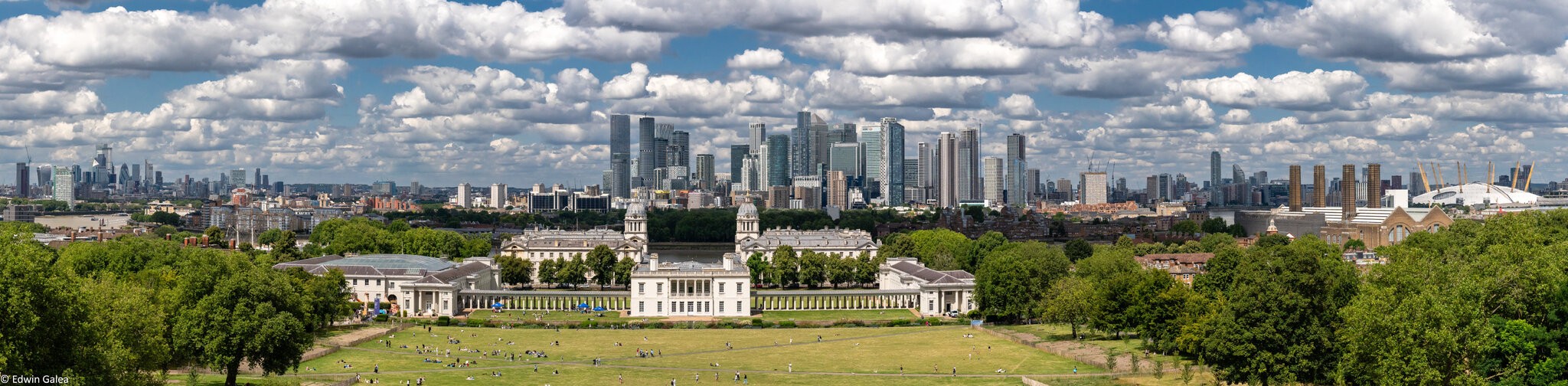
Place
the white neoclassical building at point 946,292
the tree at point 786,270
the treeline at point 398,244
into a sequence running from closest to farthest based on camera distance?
the white neoclassical building at point 946,292
the tree at point 786,270
the treeline at point 398,244

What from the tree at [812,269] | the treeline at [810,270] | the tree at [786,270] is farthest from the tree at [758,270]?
the tree at [812,269]

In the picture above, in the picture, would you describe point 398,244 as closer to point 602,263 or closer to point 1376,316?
point 602,263

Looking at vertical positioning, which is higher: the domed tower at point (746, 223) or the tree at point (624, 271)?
the domed tower at point (746, 223)

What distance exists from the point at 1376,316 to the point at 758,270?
3230 inches

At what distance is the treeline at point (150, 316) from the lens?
41.0 meters

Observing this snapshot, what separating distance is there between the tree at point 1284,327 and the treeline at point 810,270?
69026mm

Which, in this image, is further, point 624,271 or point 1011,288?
point 624,271

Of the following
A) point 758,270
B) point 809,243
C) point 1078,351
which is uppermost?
point 809,243

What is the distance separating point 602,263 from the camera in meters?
126

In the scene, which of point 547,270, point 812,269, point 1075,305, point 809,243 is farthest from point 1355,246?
point 547,270

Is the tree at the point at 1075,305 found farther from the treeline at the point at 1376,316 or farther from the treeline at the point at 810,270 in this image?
the treeline at the point at 810,270

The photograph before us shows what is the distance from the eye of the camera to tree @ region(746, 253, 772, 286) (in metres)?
129

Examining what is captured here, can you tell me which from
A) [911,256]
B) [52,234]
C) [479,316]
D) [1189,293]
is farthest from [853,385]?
[52,234]

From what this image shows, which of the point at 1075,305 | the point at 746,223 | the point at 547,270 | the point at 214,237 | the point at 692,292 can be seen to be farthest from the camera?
the point at 746,223
